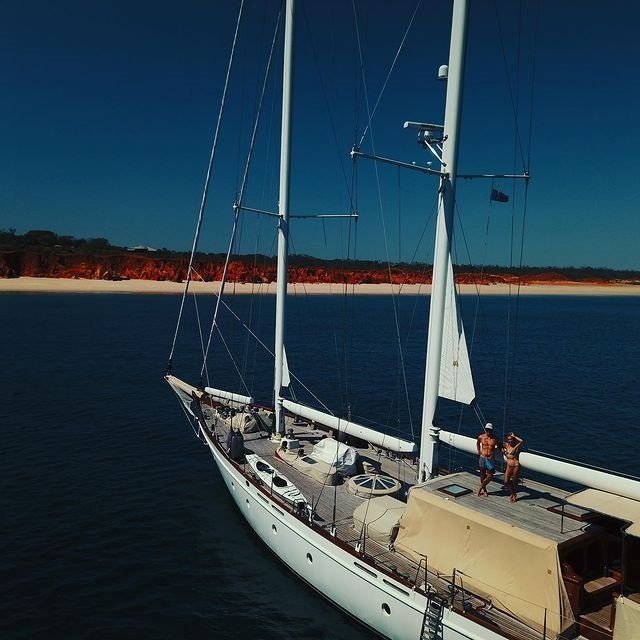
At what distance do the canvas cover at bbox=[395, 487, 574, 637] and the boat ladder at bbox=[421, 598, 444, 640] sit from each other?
0.92 m

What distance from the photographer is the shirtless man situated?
14.8 metres

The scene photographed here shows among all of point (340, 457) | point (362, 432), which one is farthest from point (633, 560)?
point (340, 457)

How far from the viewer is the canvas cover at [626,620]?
406 inches

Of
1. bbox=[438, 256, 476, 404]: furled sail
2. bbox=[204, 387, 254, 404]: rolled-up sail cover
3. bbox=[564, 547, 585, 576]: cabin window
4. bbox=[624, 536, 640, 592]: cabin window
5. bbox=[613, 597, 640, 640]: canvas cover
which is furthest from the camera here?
bbox=[204, 387, 254, 404]: rolled-up sail cover

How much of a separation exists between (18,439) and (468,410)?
1191 inches

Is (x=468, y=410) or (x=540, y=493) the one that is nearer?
(x=540, y=493)

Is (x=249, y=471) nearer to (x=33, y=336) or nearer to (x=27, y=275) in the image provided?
(x=33, y=336)

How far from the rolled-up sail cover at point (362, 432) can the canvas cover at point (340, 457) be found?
2.01 feet

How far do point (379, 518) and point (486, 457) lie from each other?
11.5ft

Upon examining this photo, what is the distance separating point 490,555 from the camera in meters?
12.8

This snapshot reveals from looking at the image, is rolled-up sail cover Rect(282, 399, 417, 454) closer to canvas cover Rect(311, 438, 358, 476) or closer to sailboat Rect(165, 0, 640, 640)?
sailboat Rect(165, 0, 640, 640)

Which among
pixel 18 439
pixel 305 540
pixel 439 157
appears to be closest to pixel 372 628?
pixel 305 540

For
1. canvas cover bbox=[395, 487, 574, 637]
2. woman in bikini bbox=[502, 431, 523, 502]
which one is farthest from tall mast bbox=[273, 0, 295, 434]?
woman in bikini bbox=[502, 431, 523, 502]

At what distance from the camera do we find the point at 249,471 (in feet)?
66.5
